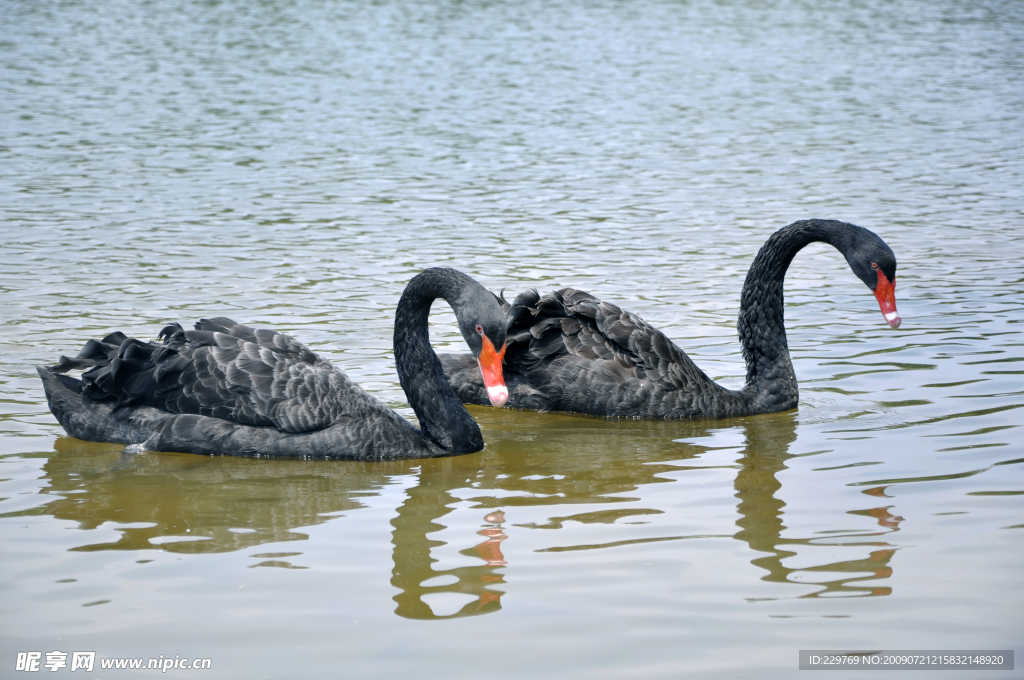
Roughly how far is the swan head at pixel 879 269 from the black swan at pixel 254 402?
2620 mm

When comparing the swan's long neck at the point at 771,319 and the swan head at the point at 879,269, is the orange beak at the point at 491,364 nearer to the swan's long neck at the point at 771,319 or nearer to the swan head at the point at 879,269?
the swan's long neck at the point at 771,319

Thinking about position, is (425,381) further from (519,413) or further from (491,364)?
(519,413)

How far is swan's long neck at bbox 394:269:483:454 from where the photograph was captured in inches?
263

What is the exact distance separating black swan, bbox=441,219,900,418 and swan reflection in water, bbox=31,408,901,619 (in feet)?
0.51

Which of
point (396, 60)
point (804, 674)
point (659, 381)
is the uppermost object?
point (396, 60)

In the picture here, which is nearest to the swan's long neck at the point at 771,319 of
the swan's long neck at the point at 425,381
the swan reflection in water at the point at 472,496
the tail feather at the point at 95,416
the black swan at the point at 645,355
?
the black swan at the point at 645,355

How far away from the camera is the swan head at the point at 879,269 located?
742 centimetres

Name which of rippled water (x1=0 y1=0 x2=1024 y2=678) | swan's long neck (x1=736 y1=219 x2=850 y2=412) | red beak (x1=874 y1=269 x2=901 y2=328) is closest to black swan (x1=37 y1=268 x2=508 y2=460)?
rippled water (x1=0 y1=0 x2=1024 y2=678)

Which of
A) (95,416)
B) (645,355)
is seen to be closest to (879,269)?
(645,355)

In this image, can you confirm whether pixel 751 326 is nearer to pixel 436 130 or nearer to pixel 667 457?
pixel 667 457

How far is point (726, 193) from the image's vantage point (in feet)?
49.1

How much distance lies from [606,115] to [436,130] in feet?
10.8

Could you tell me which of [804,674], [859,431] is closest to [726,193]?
[859,431]

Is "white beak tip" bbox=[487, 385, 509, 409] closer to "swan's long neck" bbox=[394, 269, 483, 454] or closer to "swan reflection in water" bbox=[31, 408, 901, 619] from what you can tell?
"swan reflection in water" bbox=[31, 408, 901, 619]
